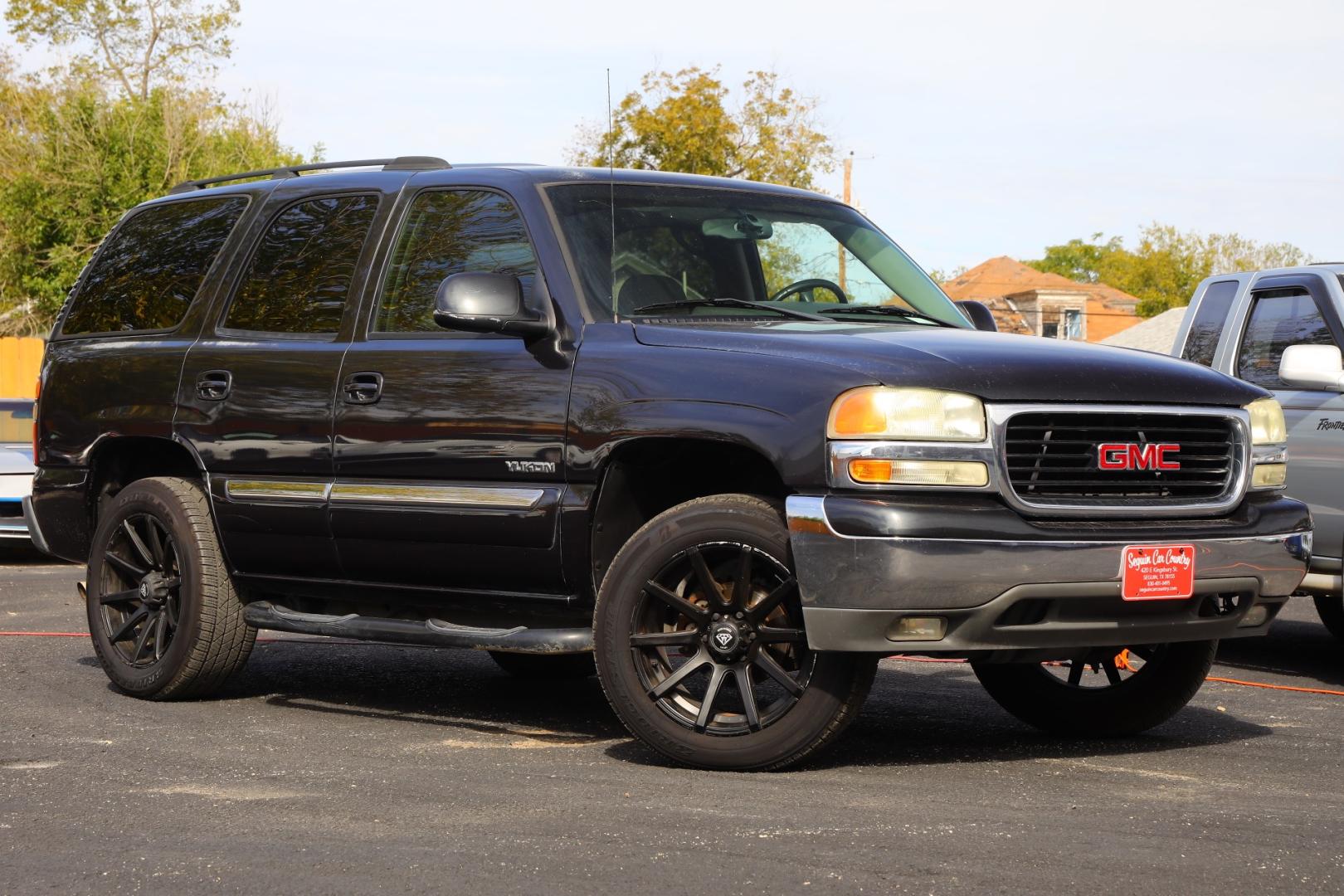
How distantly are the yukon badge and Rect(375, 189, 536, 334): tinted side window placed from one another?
0.69 m

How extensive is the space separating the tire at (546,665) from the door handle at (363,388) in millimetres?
1822

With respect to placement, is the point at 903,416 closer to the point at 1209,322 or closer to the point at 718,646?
the point at 718,646

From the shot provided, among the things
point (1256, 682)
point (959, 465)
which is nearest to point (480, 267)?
point (959, 465)

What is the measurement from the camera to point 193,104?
4053 cm

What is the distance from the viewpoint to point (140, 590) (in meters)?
7.27

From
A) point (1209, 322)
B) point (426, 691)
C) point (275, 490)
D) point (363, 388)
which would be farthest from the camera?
point (1209, 322)

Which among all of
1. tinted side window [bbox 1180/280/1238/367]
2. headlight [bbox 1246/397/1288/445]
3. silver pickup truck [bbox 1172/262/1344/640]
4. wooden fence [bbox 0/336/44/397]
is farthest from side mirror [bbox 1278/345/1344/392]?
wooden fence [bbox 0/336/44/397]

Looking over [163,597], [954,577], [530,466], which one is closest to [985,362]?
[954,577]

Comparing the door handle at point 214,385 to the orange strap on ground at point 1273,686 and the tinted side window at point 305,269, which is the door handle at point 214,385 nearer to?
the tinted side window at point 305,269

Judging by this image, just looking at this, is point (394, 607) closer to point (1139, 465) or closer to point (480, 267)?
point (480, 267)

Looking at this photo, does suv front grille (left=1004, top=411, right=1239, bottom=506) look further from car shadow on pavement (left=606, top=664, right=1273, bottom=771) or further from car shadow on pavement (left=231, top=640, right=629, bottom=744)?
car shadow on pavement (left=231, top=640, right=629, bottom=744)

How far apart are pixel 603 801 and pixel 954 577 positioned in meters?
1.15

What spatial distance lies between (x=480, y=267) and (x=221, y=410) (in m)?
1.26

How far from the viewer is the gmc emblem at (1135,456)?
540 cm
